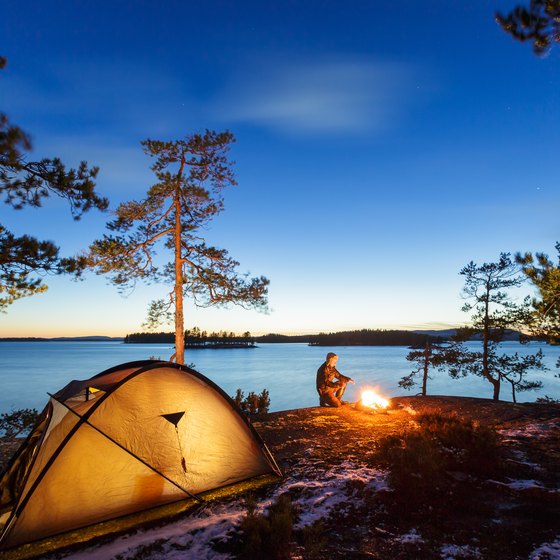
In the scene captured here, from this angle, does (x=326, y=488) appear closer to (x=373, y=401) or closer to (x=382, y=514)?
(x=382, y=514)

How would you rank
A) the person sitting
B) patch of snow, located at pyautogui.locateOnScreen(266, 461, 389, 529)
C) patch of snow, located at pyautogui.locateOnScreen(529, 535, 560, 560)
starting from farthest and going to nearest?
the person sitting → patch of snow, located at pyautogui.locateOnScreen(266, 461, 389, 529) → patch of snow, located at pyautogui.locateOnScreen(529, 535, 560, 560)

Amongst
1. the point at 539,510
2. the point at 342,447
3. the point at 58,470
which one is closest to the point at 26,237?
the point at 58,470

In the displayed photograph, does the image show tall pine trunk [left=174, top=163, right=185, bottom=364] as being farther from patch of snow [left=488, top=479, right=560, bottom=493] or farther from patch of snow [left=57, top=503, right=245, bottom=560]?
patch of snow [left=488, top=479, right=560, bottom=493]

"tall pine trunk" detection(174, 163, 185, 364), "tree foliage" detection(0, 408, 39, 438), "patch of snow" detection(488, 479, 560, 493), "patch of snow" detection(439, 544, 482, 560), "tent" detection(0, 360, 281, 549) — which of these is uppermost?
"tall pine trunk" detection(174, 163, 185, 364)

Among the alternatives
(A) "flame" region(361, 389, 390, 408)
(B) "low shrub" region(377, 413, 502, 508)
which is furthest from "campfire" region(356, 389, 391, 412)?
(B) "low shrub" region(377, 413, 502, 508)

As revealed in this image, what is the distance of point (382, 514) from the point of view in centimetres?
501

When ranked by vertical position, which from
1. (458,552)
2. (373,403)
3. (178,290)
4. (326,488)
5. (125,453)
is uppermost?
(178,290)

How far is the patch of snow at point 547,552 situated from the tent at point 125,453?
3.65 m

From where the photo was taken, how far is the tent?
15.7ft

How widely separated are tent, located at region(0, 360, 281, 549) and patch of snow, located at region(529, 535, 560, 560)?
3649 millimetres

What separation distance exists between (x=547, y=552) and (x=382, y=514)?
182 cm

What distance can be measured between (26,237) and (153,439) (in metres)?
6.54

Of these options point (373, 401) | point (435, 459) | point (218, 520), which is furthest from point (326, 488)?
point (373, 401)

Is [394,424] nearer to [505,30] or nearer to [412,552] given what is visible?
[412,552]
